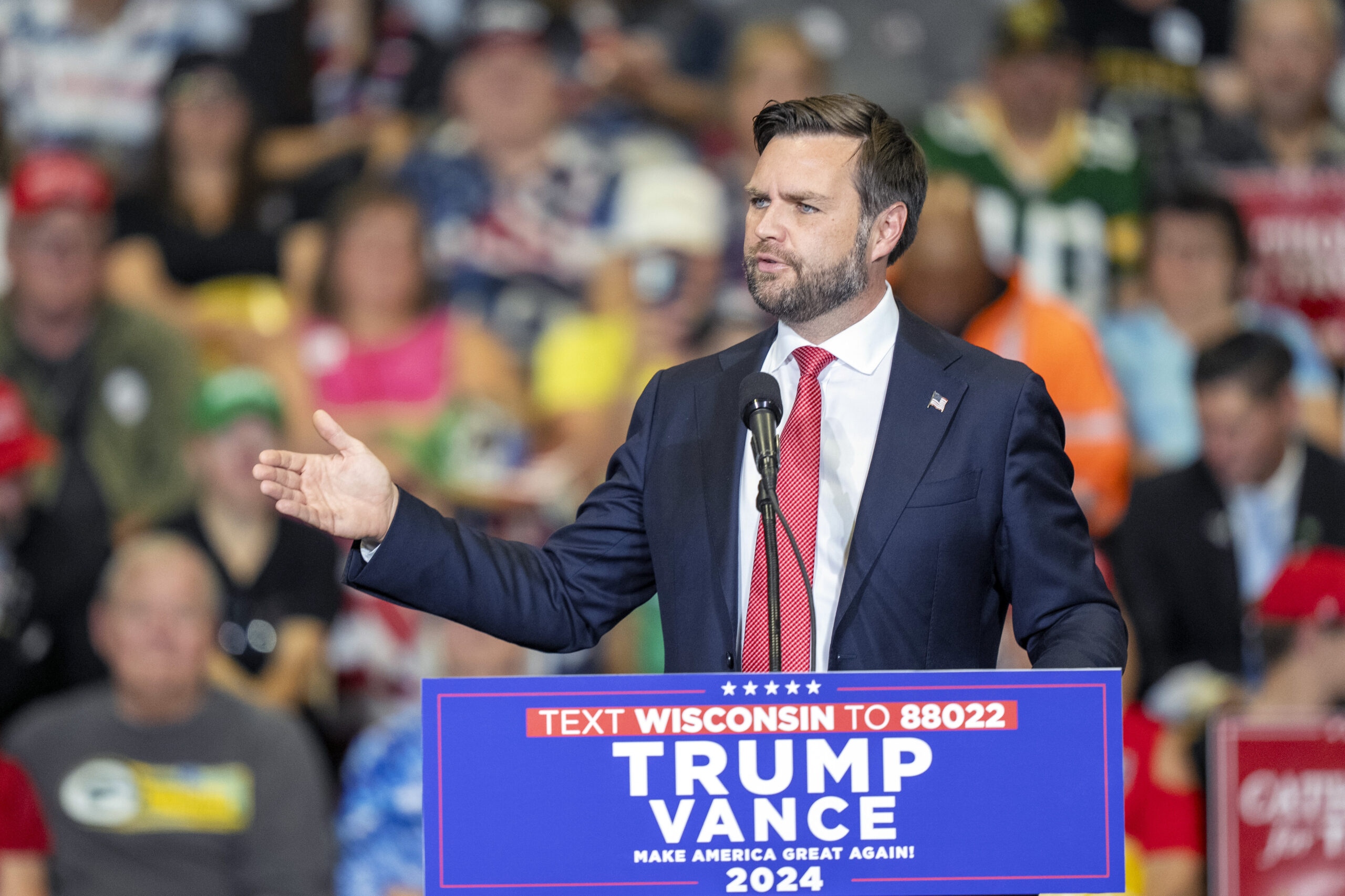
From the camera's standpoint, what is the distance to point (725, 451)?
190 cm

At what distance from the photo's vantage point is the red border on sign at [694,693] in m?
1.51

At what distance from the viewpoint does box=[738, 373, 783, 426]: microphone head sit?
5.56 feet

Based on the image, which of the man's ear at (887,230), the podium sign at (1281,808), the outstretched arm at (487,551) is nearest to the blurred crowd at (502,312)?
the podium sign at (1281,808)

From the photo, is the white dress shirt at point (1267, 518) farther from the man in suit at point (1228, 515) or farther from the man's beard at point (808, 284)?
the man's beard at point (808, 284)

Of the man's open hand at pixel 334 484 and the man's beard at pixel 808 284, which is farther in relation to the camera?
the man's beard at pixel 808 284

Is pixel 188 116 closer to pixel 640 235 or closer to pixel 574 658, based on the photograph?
pixel 640 235

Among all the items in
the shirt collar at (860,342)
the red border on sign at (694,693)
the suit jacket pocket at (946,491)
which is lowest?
the red border on sign at (694,693)

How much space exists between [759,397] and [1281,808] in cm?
269

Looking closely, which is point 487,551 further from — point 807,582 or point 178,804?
point 178,804

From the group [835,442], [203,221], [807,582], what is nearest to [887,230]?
[835,442]

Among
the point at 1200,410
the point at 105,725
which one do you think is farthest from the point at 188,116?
the point at 1200,410

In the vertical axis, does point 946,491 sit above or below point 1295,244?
below

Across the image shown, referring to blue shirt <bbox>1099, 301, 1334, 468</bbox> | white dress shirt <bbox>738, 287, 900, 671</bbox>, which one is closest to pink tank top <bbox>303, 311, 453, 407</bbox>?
blue shirt <bbox>1099, 301, 1334, 468</bbox>

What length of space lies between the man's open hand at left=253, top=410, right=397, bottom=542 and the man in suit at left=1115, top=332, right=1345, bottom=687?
3.29 metres
